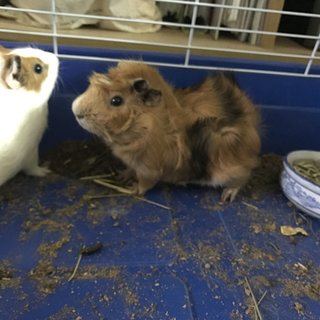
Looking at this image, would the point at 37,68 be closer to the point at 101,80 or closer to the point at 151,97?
the point at 101,80

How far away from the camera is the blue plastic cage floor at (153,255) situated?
918 millimetres

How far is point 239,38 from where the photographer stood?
59.3 inches

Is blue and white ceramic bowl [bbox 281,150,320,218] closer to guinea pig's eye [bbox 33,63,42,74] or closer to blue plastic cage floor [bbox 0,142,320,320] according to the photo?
blue plastic cage floor [bbox 0,142,320,320]

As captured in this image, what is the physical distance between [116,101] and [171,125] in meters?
0.17

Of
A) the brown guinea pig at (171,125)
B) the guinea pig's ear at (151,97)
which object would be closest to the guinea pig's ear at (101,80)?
the brown guinea pig at (171,125)

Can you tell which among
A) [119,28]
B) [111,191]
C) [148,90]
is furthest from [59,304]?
[119,28]

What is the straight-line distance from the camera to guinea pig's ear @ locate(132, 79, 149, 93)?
1.06m

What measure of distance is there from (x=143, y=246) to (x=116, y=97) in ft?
1.30

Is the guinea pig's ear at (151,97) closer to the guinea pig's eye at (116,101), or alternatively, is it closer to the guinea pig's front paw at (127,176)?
the guinea pig's eye at (116,101)

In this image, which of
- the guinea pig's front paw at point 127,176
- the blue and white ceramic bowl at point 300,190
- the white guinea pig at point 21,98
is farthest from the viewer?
the guinea pig's front paw at point 127,176

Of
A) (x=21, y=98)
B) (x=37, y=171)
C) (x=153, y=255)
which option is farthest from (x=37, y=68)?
(x=153, y=255)

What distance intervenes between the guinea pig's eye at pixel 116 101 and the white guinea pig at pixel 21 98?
0.56ft

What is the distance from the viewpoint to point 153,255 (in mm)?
1060

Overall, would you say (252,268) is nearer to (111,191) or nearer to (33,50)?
(111,191)
